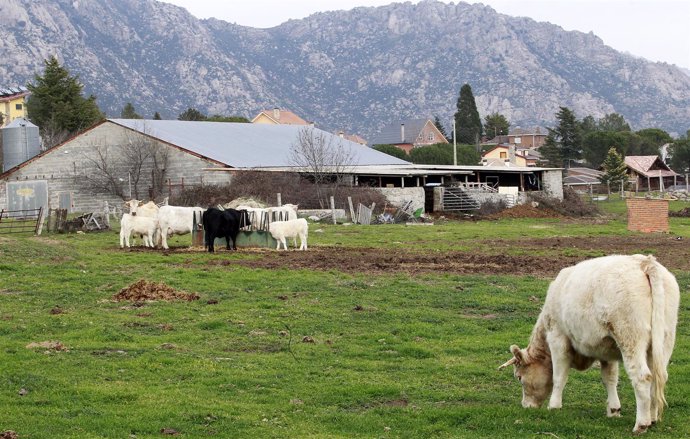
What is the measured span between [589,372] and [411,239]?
2323 centimetres

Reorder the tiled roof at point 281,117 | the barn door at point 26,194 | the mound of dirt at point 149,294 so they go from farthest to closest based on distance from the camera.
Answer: the tiled roof at point 281,117
the barn door at point 26,194
the mound of dirt at point 149,294

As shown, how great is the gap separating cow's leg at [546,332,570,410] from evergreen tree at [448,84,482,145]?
135m

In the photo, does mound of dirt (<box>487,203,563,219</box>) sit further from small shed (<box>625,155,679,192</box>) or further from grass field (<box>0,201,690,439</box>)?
small shed (<box>625,155,679,192</box>)

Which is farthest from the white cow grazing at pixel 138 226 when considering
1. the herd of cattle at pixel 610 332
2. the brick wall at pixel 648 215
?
the herd of cattle at pixel 610 332

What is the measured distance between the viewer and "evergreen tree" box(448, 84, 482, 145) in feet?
478

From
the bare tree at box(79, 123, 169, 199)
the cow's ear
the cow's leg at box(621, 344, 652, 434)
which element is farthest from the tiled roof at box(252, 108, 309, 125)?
the cow's leg at box(621, 344, 652, 434)

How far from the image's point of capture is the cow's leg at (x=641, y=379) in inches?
371

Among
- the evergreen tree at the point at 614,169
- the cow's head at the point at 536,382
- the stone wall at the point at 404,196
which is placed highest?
the evergreen tree at the point at 614,169

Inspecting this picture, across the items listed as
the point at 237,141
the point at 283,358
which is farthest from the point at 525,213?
the point at 283,358

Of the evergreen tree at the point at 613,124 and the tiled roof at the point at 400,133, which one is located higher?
the evergreen tree at the point at 613,124

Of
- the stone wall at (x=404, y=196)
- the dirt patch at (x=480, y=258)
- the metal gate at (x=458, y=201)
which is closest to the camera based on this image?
the dirt patch at (x=480, y=258)

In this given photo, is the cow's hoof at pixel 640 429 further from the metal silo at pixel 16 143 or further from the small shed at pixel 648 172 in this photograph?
the small shed at pixel 648 172

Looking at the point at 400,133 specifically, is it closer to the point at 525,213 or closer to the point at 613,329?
the point at 525,213

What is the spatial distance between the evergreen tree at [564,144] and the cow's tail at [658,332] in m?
119
